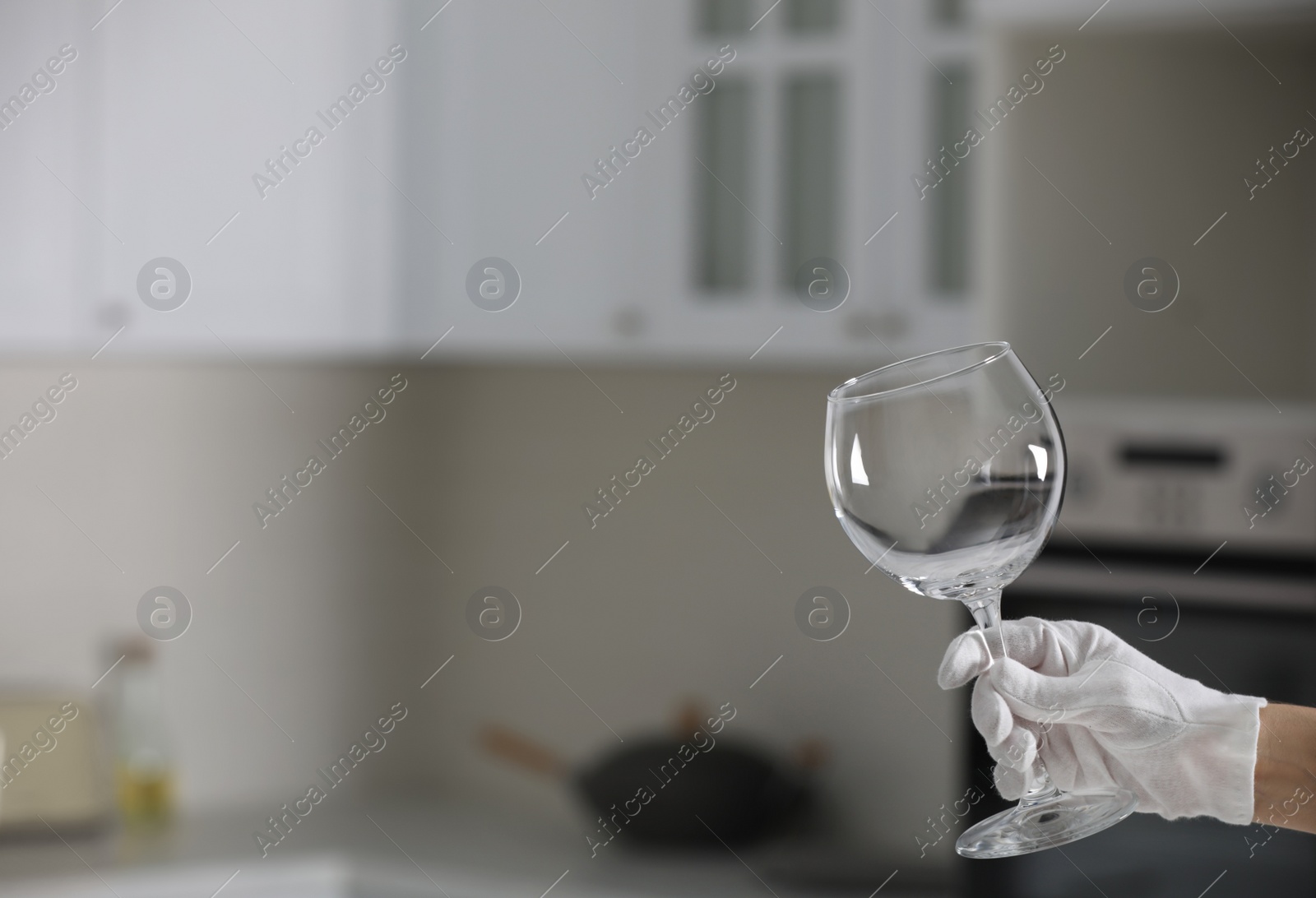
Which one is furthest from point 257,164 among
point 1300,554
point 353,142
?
point 1300,554

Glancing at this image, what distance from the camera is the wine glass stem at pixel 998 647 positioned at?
678 millimetres

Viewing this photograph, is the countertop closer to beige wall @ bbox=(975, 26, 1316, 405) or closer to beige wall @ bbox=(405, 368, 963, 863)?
beige wall @ bbox=(405, 368, 963, 863)

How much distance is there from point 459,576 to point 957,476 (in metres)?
1.89

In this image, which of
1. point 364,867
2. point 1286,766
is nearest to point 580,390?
point 364,867

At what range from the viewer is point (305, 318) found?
1.96 m

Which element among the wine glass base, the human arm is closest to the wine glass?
the wine glass base

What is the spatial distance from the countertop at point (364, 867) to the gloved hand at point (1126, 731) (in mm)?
1249

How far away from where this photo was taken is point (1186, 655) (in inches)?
55.8

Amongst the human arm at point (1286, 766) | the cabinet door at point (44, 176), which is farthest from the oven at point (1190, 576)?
the cabinet door at point (44, 176)

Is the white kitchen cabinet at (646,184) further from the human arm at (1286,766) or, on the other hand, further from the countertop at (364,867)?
the human arm at (1286,766)

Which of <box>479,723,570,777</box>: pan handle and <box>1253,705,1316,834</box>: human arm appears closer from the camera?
<box>1253,705,1316,834</box>: human arm

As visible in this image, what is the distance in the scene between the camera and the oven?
1.37 m

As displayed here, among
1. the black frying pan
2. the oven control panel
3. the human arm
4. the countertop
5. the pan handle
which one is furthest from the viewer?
the pan handle

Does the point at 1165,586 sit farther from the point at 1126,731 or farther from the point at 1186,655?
the point at 1126,731
